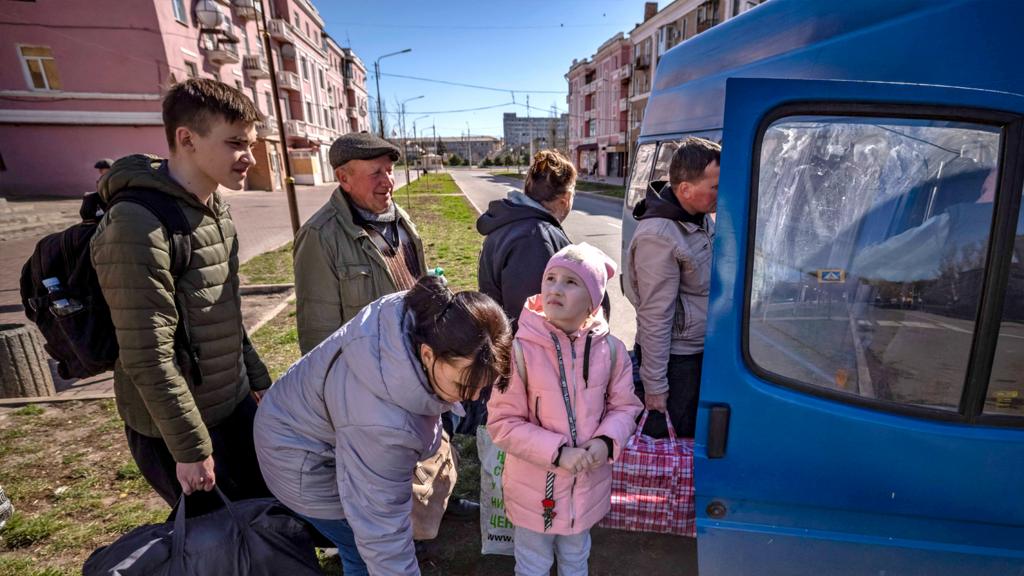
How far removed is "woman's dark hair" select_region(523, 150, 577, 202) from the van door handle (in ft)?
4.76

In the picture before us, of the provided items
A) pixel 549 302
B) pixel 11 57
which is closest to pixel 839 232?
pixel 549 302

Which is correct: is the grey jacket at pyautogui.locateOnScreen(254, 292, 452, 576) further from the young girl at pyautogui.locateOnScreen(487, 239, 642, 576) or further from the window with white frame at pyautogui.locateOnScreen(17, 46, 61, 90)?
the window with white frame at pyautogui.locateOnScreen(17, 46, 61, 90)

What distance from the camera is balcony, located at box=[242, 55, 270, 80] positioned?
2988 centimetres

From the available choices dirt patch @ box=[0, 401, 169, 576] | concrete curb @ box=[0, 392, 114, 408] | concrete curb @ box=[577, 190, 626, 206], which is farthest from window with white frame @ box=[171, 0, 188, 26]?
dirt patch @ box=[0, 401, 169, 576]

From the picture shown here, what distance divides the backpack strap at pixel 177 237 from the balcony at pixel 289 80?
128ft

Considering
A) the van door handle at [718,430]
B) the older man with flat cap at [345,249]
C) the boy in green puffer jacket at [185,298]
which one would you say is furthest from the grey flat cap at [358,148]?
the van door handle at [718,430]

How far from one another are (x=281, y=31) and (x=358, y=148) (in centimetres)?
3933

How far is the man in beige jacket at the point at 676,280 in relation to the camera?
2074 mm

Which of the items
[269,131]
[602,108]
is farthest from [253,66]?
[602,108]

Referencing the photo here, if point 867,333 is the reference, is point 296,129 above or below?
above

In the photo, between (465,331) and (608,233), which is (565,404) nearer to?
(465,331)

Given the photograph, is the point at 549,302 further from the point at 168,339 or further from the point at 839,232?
the point at 168,339

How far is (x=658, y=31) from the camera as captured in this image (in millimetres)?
33031

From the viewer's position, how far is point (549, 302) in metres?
1.74
